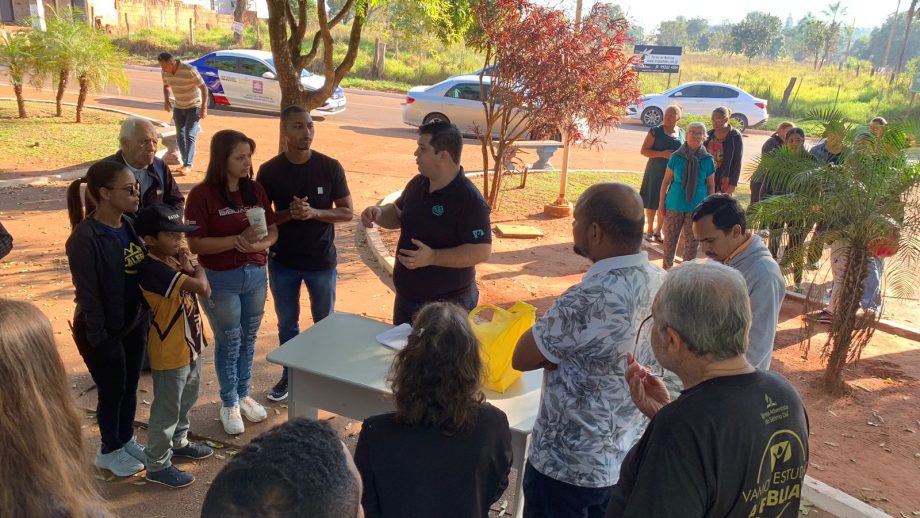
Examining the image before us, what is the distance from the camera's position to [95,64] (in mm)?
13719

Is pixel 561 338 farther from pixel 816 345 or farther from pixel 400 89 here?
pixel 400 89

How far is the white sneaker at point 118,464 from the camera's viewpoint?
3.80 meters

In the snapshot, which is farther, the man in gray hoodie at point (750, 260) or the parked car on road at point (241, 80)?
the parked car on road at point (241, 80)

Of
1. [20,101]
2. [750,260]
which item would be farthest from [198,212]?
[20,101]

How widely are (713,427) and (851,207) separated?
421cm

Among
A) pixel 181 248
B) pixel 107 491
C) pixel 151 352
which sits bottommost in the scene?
pixel 107 491

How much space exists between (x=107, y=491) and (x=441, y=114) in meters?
14.0

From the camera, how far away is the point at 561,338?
2.43 meters

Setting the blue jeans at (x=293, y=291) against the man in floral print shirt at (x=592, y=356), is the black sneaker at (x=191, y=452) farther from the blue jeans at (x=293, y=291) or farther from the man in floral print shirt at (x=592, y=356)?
the man in floral print shirt at (x=592, y=356)

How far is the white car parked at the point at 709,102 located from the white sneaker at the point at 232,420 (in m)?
19.5

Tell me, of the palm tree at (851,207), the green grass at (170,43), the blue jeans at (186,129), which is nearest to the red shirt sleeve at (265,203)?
the palm tree at (851,207)

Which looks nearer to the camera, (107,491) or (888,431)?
(107,491)

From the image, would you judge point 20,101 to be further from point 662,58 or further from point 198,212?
point 662,58

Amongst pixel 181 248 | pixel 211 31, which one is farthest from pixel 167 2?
pixel 181 248
